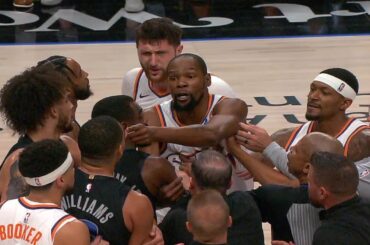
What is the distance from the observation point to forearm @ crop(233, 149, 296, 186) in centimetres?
435

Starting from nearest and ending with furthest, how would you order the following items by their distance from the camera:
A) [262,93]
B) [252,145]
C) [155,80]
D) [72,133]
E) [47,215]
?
A: [47,215]
[252,145]
[72,133]
[155,80]
[262,93]

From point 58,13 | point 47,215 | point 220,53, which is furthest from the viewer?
point 58,13

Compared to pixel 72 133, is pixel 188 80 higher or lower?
higher

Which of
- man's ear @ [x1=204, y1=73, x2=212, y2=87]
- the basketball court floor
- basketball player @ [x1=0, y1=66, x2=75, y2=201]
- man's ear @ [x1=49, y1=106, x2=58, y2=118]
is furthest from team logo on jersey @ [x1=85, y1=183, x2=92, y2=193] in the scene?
the basketball court floor

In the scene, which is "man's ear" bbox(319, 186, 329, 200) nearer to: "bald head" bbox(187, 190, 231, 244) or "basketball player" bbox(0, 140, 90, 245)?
"bald head" bbox(187, 190, 231, 244)

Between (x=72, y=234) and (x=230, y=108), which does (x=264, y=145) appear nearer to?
(x=230, y=108)

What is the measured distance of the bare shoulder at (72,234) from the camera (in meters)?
3.41

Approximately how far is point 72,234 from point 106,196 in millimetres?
356

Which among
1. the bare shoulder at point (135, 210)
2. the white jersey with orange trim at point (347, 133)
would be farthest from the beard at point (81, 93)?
the bare shoulder at point (135, 210)

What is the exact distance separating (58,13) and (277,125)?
14.4ft

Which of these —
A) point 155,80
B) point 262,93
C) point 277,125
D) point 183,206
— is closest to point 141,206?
point 183,206

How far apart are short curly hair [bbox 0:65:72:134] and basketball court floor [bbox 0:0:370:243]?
3.36 metres

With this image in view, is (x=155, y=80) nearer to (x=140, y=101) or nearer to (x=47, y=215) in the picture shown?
(x=140, y=101)

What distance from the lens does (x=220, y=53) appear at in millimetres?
9844
